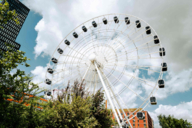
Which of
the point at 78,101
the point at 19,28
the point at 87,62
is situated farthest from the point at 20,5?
the point at 78,101

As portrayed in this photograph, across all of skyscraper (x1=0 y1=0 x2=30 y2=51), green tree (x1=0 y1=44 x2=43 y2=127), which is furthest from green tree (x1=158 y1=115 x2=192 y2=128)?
skyscraper (x1=0 y1=0 x2=30 y2=51)

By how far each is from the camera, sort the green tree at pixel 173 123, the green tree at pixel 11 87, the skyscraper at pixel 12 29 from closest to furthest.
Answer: the green tree at pixel 11 87 → the green tree at pixel 173 123 → the skyscraper at pixel 12 29

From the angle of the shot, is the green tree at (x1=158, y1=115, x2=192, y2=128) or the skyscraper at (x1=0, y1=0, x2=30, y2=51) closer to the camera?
the green tree at (x1=158, y1=115, x2=192, y2=128)

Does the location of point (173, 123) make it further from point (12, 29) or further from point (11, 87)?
point (12, 29)

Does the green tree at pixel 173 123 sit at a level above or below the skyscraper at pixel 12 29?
below

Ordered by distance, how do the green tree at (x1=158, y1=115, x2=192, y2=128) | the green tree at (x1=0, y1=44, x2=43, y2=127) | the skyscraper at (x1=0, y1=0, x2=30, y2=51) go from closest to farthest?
the green tree at (x1=0, y1=44, x2=43, y2=127)
the green tree at (x1=158, y1=115, x2=192, y2=128)
the skyscraper at (x1=0, y1=0, x2=30, y2=51)

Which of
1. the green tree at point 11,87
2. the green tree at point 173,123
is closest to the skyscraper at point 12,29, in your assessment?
the green tree at point 173,123

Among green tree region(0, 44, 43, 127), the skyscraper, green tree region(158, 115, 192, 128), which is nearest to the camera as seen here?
green tree region(0, 44, 43, 127)

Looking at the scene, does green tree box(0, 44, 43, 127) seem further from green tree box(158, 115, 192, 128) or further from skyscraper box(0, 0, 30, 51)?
skyscraper box(0, 0, 30, 51)

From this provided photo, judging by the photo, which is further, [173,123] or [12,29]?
[12,29]

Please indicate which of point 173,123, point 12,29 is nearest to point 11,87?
point 173,123

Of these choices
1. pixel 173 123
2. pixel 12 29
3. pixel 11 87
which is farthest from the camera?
pixel 12 29

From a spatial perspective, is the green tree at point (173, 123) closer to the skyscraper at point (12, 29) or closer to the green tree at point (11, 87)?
the green tree at point (11, 87)

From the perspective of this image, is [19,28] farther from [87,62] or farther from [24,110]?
[24,110]
